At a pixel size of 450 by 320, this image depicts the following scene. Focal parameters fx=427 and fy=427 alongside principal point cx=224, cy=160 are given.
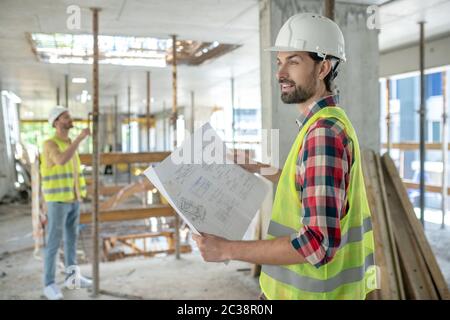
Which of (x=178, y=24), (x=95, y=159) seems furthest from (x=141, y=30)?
(x=95, y=159)

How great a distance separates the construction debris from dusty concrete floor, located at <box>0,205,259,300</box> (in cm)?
129

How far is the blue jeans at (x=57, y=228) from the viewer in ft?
13.4

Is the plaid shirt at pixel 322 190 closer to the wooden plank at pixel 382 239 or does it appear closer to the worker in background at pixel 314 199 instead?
the worker in background at pixel 314 199

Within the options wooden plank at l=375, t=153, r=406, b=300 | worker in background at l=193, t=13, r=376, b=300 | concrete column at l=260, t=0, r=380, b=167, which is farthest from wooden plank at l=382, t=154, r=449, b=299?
worker in background at l=193, t=13, r=376, b=300

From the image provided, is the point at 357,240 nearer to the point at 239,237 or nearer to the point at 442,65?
the point at 239,237

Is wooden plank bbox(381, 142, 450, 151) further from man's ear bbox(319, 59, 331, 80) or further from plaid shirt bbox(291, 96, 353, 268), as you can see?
plaid shirt bbox(291, 96, 353, 268)

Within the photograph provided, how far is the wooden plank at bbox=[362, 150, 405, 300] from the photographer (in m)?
3.73

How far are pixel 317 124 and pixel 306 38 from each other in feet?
1.31

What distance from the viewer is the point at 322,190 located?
3.86 ft

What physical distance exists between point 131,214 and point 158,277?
3.74 ft

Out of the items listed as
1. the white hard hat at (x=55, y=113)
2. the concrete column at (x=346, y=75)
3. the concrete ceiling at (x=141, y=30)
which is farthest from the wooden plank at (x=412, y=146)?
the white hard hat at (x=55, y=113)

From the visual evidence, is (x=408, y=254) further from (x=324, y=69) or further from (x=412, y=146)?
(x=412, y=146)

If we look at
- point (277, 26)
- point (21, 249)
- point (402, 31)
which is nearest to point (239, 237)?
point (277, 26)

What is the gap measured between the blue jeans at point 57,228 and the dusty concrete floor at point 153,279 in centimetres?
34
